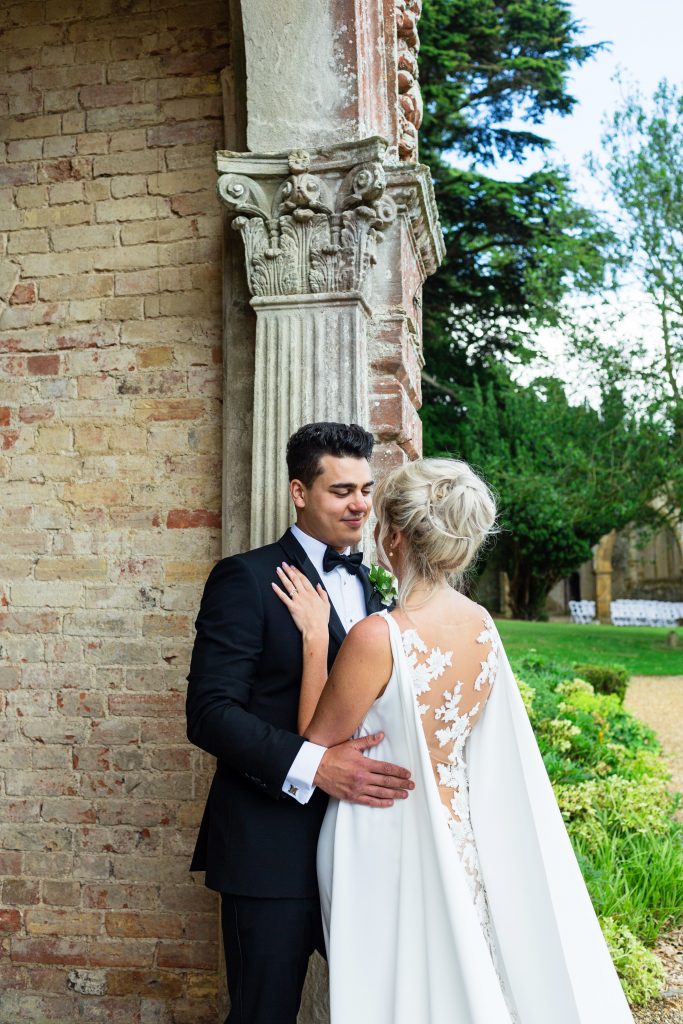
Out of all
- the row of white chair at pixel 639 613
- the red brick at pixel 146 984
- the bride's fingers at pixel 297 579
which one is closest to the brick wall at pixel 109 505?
the red brick at pixel 146 984

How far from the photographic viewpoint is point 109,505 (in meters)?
3.66

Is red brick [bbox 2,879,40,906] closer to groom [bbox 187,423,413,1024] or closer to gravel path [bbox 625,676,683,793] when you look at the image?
groom [bbox 187,423,413,1024]

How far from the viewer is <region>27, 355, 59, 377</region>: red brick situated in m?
3.74

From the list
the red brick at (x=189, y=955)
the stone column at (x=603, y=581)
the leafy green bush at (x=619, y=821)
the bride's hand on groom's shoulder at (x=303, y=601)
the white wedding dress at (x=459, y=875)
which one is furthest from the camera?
the stone column at (x=603, y=581)

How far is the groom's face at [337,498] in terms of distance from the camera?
246 cm

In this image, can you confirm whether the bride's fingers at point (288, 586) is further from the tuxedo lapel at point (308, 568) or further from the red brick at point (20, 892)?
the red brick at point (20, 892)

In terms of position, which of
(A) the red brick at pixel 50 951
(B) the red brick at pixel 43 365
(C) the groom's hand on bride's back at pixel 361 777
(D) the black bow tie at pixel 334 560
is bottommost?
(A) the red brick at pixel 50 951

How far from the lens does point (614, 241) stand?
16.2 m

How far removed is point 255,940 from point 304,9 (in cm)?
295

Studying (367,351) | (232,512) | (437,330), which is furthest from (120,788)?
(437,330)

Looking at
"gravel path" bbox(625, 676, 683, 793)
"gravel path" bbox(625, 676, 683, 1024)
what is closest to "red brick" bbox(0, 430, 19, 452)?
"gravel path" bbox(625, 676, 683, 1024)

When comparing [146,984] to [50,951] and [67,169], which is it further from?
[67,169]

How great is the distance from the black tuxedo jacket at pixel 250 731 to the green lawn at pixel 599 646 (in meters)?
13.0

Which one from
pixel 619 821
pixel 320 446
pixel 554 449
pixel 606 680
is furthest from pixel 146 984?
pixel 554 449
